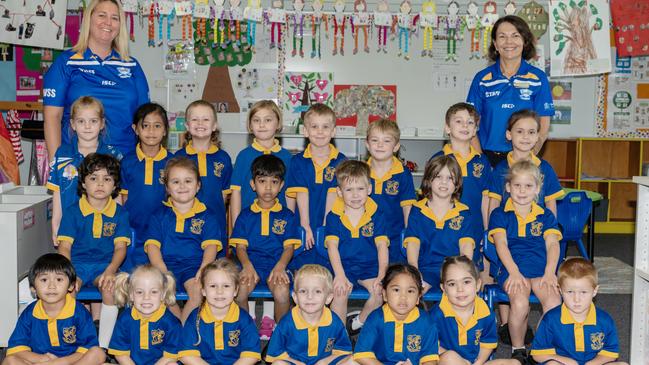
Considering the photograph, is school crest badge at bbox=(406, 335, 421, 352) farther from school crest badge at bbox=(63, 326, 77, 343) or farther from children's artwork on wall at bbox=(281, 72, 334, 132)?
children's artwork on wall at bbox=(281, 72, 334, 132)

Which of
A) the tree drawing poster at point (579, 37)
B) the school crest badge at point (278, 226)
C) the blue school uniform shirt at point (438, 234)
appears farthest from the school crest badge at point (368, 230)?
the tree drawing poster at point (579, 37)

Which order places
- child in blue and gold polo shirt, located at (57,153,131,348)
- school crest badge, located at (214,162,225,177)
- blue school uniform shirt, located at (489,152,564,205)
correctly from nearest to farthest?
child in blue and gold polo shirt, located at (57,153,131,348)
blue school uniform shirt, located at (489,152,564,205)
school crest badge, located at (214,162,225,177)

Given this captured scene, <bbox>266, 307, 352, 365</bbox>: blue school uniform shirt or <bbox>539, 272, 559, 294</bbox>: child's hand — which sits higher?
<bbox>539, 272, 559, 294</bbox>: child's hand

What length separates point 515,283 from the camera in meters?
3.14

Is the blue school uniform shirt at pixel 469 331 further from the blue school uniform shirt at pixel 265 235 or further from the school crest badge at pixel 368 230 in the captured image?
the blue school uniform shirt at pixel 265 235

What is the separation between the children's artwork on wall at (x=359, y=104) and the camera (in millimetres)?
6945

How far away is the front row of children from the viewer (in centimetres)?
283

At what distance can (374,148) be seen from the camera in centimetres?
353

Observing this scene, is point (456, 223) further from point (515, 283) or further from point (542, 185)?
point (542, 185)

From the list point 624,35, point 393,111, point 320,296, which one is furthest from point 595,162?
point 320,296

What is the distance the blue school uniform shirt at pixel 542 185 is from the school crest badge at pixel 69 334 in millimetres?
2007

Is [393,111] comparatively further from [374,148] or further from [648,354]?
[648,354]

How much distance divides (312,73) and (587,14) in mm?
2669

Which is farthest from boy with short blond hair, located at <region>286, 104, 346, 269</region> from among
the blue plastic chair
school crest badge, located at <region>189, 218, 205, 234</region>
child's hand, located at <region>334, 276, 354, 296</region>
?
the blue plastic chair
